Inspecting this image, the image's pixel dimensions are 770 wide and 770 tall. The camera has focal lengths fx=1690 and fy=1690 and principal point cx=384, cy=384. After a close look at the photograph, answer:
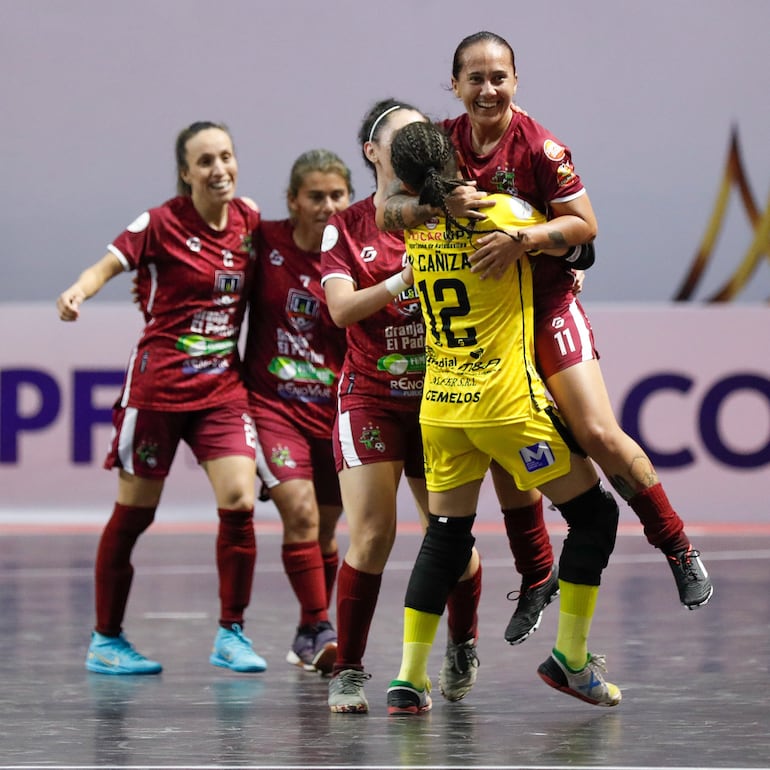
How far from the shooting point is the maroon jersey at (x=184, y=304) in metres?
5.70

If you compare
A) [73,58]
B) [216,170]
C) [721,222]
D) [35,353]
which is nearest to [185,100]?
[73,58]

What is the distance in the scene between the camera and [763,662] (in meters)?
5.52

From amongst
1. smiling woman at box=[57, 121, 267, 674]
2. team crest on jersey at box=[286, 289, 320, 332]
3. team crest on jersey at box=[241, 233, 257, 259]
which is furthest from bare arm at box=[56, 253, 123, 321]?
team crest on jersey at box=[286, 289, 320, 332]

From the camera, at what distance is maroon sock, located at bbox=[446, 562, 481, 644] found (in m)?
5.07

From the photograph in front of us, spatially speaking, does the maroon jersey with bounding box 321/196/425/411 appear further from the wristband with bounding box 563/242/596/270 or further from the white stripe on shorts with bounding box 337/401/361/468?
the wristband with bounding box 563/242/596/270

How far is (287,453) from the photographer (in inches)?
225

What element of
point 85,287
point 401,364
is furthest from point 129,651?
point 401,364

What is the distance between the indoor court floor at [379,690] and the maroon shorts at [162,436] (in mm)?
691

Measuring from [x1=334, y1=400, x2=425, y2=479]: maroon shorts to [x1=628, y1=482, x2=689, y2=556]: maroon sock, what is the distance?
2.39 ft

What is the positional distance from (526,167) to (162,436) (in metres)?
1.83

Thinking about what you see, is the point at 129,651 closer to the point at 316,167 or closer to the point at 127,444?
the point at 127,444

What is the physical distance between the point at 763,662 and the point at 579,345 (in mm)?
1585

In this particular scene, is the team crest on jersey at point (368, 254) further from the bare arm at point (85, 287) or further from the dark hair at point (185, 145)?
the dark hair at point (185, 145)

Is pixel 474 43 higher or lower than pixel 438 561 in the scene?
higher
